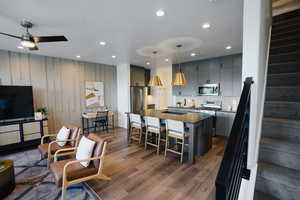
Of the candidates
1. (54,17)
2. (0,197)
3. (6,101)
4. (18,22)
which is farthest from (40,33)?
(0,197)

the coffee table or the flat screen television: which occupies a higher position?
the flat screen television

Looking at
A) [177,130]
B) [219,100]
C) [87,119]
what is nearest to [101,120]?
[87,119]

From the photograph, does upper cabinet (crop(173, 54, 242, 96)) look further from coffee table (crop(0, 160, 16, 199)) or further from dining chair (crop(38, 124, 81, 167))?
coffee table (crop(0, 160, 16, 199))

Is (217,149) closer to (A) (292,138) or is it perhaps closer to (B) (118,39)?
(A) (292,138)

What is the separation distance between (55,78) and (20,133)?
1973 millimetres

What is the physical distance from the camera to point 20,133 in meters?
3.85

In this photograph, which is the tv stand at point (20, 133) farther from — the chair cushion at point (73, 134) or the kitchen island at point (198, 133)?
the kitchen island at point (198, 133)

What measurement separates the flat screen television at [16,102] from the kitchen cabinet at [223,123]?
234 inches

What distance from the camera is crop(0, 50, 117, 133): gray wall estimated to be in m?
4.06

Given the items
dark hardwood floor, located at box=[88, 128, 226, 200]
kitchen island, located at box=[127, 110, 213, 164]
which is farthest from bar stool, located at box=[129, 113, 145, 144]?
kitchen island, located at box=[127, 110, 213, 164]

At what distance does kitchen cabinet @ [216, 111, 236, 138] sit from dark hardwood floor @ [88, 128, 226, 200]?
0.99 meters

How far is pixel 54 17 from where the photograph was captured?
2.23 m

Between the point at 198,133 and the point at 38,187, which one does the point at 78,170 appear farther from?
the point at 198,133

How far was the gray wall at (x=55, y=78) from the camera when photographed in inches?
160
